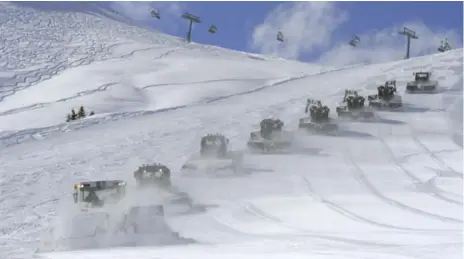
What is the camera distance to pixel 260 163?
27438 millimetres

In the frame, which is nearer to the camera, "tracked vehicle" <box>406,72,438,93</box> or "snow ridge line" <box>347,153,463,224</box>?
"snow ridge line" <box>347,153,463,224</box>

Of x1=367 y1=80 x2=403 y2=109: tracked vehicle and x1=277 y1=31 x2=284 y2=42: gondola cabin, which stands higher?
x1=277 y1=31 x2=284 y2=42: gondola cabin

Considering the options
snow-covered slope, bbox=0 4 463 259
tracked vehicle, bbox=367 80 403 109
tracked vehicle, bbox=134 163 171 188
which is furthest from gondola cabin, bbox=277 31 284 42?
tracked vehicle, bbox=134 163 171 188

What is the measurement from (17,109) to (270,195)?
28.6m

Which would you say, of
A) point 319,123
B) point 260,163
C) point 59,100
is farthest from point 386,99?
point 59,100

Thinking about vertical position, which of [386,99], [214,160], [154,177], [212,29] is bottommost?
[154,177]

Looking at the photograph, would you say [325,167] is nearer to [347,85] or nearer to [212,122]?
[212,122]

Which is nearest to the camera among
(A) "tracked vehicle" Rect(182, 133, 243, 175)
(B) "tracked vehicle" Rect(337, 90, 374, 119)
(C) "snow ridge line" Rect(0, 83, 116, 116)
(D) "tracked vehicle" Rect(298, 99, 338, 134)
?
(A) "tracked vehicle" Rect(182, 133, 243, 175)

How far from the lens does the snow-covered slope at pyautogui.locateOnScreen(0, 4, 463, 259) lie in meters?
15.8

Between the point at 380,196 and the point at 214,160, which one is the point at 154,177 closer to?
the point at 214,160

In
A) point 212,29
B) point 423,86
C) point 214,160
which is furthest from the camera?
point 212,29

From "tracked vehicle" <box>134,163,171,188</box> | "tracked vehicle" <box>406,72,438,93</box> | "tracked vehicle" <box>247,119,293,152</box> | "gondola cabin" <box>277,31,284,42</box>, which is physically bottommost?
"tracked vehicle" <box>134,163,171,188</box>

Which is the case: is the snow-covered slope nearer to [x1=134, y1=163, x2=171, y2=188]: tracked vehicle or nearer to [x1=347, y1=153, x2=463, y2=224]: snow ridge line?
[x1=347, y1=153, x2=463, y2=224]: snow ridge line

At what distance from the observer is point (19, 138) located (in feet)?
109
